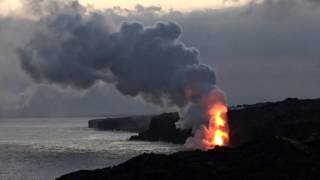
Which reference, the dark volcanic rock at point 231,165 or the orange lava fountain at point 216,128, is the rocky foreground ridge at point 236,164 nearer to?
the dark volcanic rock at point 231,165

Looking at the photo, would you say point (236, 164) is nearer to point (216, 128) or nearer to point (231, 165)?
point (231, 165)

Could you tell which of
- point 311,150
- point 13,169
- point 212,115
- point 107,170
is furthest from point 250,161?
point 13,169

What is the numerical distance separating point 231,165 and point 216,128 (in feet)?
219

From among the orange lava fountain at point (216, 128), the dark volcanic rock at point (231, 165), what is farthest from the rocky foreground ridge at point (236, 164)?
the orange lava fountain at point (216, 128)

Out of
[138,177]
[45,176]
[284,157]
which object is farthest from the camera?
[45,176]

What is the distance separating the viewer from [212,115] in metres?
187

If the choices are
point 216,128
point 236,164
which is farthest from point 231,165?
point 216,128

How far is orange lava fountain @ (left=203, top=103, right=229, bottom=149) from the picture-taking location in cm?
18775

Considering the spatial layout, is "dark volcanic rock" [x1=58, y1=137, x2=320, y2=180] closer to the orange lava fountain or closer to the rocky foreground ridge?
the rocky foreground ridge

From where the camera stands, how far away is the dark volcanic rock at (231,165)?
116 meters

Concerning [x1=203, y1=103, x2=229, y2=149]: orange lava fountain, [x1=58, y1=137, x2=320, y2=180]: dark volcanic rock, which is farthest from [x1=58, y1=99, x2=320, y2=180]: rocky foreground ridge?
[x1=203, y1=103, x2=229, y2=149]: orange lava fountain

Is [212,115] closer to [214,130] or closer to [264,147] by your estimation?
[214,130]

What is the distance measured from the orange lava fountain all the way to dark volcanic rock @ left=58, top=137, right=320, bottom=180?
48.6m

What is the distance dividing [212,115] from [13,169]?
55315mm
